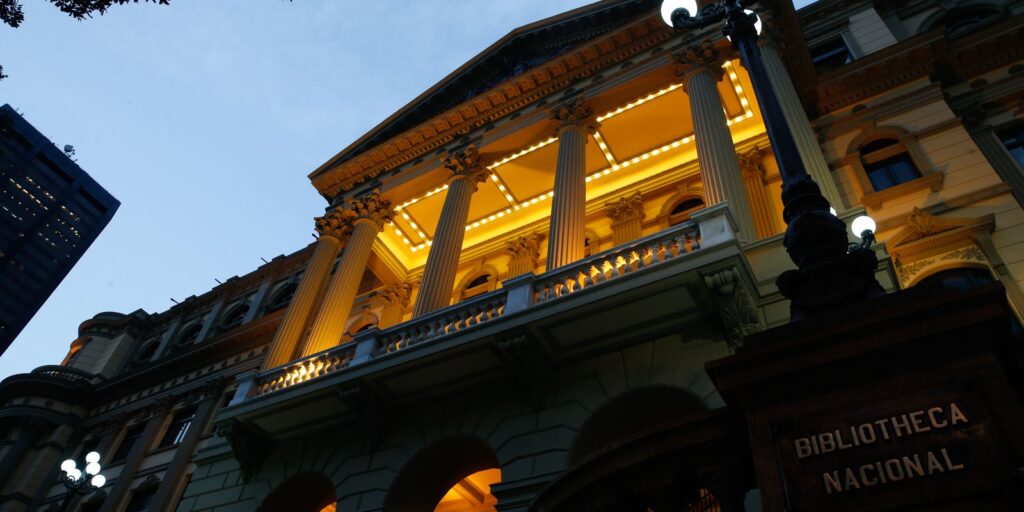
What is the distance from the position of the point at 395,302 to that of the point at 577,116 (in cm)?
1002

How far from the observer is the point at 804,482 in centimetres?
441

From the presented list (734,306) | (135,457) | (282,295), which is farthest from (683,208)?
(135,457)

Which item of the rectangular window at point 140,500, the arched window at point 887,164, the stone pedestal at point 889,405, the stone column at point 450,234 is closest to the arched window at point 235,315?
the rectangular window at point 140,500

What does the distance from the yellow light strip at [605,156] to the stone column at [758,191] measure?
1.66 meters

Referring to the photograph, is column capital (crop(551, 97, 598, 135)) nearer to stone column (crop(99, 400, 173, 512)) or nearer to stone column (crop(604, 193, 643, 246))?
stone column (crop(604, 193, 643, 246))

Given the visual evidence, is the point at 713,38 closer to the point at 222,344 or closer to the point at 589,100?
A: the point at 589,100

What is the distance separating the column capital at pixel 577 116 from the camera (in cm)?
2102

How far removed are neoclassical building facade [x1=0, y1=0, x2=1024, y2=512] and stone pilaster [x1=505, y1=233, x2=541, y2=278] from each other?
0.08 metres

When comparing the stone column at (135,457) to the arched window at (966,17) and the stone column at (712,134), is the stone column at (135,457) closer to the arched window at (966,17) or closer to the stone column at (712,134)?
the stone column at (712,134)

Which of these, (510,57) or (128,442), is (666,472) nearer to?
(510,57)

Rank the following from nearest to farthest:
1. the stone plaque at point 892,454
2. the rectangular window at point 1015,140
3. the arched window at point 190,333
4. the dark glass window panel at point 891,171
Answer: the stone plaque at point 892,454
the rectangular window at point 1015,140
the dark glass window panel at point 891,171
the arched window at point 190,333

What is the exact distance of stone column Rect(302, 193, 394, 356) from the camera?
770 inches

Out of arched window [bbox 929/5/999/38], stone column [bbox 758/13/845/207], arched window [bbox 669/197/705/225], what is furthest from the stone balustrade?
arched window [bbox 929/5/999/38]

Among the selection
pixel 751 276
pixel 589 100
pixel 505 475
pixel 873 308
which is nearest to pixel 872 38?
pixel 589 100
